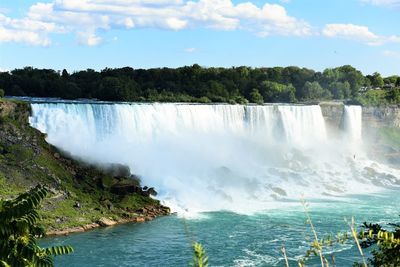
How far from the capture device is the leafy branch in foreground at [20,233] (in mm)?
6102

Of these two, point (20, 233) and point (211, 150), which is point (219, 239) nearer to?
point (20, 233)

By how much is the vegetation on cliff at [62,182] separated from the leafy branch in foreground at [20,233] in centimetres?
1784

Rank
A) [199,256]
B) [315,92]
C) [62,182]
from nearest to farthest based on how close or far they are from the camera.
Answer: [199,256], [62,182], [315,92]

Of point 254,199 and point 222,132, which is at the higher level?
point 222,132

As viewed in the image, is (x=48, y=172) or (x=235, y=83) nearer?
(x=48, y=172)

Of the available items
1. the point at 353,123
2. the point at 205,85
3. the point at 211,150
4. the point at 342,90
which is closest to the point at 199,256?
the point at 211,150

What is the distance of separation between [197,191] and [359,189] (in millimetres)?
10980

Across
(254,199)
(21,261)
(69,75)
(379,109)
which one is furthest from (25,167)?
(379,109)

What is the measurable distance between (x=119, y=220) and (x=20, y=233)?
794 inches

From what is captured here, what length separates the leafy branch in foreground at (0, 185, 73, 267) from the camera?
6102 millimetres

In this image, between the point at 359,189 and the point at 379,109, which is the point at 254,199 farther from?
the point at 379,109

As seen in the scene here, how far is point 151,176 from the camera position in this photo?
1300 inches

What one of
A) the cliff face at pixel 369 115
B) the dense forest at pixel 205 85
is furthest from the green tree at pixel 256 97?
the cliff face at pixel 369 115

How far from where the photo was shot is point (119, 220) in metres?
26.3
